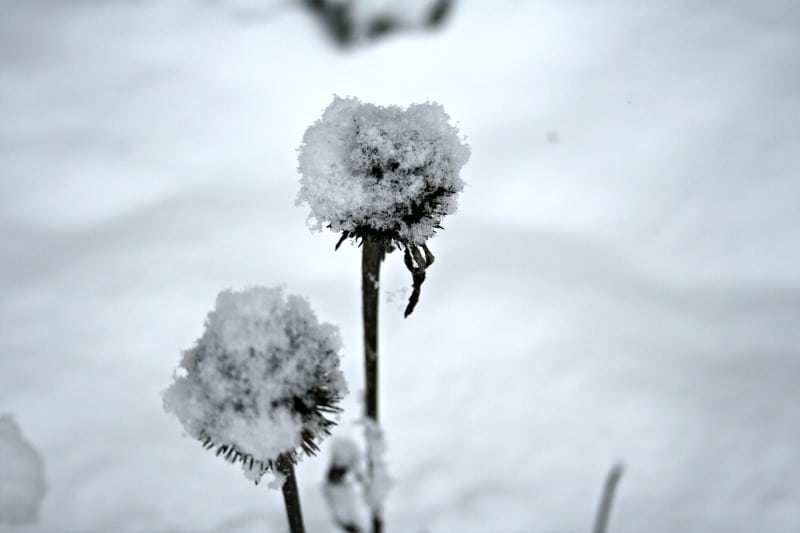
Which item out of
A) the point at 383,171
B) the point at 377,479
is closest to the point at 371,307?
the point at 383,171

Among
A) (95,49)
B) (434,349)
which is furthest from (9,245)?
(434,349)

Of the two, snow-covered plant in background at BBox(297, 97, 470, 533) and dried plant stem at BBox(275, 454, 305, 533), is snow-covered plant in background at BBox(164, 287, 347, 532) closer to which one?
dried plant stem at BBox(275, 454, 305, 533)

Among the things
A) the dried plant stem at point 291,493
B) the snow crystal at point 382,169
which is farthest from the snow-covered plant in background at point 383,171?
the dried plant stem at point 291,493

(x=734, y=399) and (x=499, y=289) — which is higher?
(x=499, y=289)

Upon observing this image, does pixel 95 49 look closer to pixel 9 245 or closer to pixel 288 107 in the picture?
pixel 288 107

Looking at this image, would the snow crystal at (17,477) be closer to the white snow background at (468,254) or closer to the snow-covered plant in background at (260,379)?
the white snow background at (468,254)

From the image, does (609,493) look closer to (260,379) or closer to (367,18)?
(260,379)

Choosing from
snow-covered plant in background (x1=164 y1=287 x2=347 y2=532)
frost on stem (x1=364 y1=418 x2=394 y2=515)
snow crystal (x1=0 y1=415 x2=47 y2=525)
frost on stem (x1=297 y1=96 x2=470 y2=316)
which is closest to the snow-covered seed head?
snow-covered plant in background (x1=164 y1=287 x2=347 y2=532)
